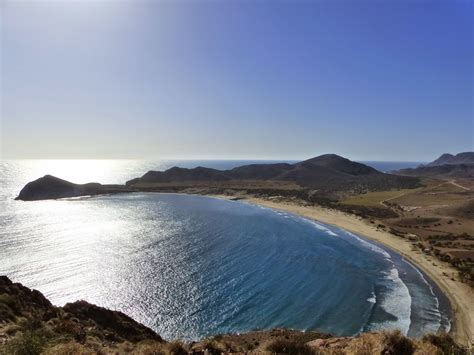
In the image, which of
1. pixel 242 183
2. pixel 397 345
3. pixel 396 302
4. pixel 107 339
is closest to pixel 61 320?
pixel 107 339

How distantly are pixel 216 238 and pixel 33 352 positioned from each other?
4434cm

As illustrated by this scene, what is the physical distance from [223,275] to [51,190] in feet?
324

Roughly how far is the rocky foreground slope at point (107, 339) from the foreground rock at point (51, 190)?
10255cm

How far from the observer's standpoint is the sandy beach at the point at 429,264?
2703cm

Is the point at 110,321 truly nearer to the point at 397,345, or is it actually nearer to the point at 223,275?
the point at 397,345

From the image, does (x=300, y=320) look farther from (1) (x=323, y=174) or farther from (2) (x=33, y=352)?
(1) (x=323, y=174)

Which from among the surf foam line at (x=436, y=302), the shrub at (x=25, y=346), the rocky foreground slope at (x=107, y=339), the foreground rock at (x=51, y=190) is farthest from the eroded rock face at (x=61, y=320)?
the foreground rock at (x=51, y=190)

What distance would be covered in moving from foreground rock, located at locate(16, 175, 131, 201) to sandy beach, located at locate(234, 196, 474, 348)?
2975 inches

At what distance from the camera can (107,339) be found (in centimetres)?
1753

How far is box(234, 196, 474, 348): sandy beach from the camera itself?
88.7ft

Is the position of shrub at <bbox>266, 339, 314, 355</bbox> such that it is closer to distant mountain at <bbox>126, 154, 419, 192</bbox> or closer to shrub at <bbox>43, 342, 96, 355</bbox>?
shrub at <bbox>43, 342, 96, 355</bbox>

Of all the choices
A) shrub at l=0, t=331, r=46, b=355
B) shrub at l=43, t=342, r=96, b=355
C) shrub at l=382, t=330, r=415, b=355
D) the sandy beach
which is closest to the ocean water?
the sandy beach

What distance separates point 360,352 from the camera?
1352cm

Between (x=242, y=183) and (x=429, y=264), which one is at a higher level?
(x=242, y=183)
